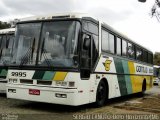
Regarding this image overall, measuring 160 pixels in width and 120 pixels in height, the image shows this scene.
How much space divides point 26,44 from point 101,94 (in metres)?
3.46

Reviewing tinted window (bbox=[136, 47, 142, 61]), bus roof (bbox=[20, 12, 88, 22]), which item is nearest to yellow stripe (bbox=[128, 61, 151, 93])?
tinted window (bbox=[136, 47, 142, 61])

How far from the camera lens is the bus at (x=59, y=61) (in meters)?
10.9

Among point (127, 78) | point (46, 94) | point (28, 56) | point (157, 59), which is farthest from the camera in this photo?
point (157, 59)

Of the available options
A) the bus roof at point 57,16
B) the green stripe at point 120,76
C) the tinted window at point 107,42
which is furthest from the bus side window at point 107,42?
the bus roof at point 57,16

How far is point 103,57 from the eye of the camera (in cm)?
1338

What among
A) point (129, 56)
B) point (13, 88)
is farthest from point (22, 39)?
point (129, 56)

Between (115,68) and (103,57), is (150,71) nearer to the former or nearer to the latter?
(115,68)

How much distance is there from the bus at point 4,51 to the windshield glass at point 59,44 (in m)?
4.21

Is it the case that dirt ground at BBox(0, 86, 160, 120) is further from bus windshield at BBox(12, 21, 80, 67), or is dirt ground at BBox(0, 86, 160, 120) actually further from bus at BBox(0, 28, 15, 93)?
bus at BBox(0, 28, 15, 93)

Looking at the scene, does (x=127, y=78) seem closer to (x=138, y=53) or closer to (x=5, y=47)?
(x=138, y=53)

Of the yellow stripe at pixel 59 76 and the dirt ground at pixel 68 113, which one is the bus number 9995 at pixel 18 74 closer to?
the dirt ground at pixel 68 113

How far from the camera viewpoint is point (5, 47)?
15734mm

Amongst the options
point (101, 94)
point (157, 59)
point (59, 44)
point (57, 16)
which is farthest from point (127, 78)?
point (157, 59)

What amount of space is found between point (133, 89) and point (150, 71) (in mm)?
6188
